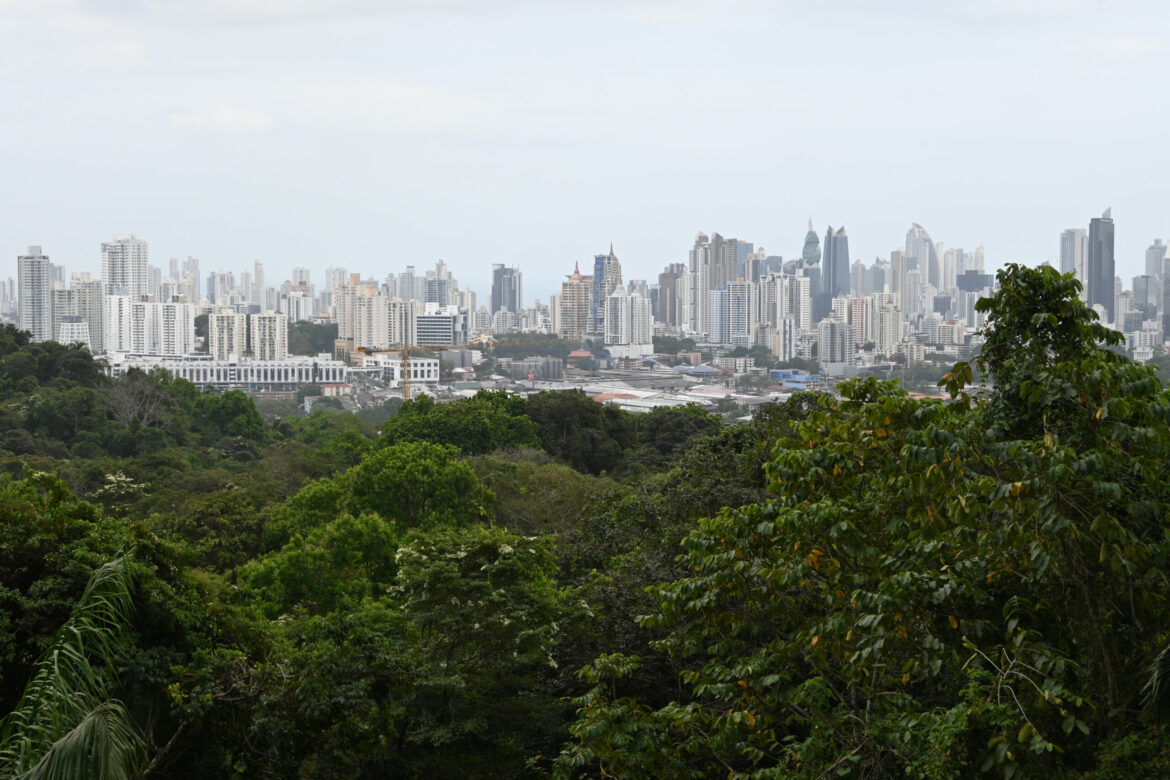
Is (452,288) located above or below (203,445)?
above

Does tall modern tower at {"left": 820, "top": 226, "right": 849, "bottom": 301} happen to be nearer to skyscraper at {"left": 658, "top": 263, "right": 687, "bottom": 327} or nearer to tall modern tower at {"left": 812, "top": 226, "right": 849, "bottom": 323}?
tall modern tower at {"left": 812, "top": 226, "right": 849, "bottom": 323}

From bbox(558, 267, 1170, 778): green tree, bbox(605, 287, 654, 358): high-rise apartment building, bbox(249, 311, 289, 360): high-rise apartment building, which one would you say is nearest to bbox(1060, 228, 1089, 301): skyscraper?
bbox(605, 287, 654, 358): high-rise apartment building

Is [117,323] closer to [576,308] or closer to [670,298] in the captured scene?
[576,308]

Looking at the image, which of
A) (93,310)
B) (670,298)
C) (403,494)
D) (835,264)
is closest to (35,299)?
(93,310)

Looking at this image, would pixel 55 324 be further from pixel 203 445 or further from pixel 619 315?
pixel 203 445

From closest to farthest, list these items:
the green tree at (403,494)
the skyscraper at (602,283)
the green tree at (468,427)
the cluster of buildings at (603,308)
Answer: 1. the green tree at (403,494)
2. the green tree at (468,427)
3. the cluster of buildings at (603,308)
4. the skyscraper at (602,283)

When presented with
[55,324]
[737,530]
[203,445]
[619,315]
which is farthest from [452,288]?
[737,530]

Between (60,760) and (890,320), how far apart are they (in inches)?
4610

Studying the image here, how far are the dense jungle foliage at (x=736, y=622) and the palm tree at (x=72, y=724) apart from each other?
0.01 m

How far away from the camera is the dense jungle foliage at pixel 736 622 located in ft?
12.9

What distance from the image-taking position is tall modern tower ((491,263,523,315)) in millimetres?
178750

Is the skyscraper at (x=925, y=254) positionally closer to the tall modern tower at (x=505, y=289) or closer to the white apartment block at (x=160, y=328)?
the tall modern tower at (x=505, y=289)

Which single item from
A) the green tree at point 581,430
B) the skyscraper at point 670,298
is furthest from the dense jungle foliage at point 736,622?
the skyscraper at point 670,298

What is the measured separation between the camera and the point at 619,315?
140m
